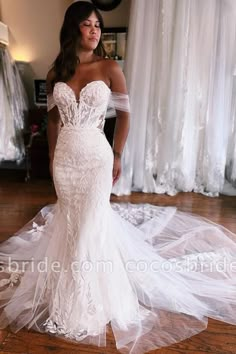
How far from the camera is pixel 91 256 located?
1378 millimetres

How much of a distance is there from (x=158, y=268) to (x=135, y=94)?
2.07 m

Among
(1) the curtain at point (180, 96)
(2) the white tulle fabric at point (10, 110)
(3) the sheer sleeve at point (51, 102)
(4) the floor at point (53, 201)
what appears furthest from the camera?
(2) the white tulle fabric at point (10, 110)

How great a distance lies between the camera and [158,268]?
1697 millimetres

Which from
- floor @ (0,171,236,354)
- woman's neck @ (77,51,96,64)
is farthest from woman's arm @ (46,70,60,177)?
floor @ (0,171,236,354)

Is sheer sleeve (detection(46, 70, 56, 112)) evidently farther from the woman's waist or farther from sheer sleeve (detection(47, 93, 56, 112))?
the woman's waist

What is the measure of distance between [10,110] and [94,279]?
2.98 metres

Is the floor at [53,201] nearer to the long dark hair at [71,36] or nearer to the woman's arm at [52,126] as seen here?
the woman's arm at [52,126]

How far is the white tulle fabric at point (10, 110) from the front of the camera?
12.2 feet

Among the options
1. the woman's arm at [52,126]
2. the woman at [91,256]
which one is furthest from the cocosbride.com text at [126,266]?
the woman's arm at [52,126]

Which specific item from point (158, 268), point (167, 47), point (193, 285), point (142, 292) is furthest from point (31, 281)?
point (167, 47)

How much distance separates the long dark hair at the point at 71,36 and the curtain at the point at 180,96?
6.34 feet

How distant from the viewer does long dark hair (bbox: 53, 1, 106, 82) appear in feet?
4.31

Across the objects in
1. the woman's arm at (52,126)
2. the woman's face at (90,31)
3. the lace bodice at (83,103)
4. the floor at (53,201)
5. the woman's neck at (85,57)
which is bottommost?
the floor at (53,201)

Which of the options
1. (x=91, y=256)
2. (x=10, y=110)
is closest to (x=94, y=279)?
(x=91, y=256)
